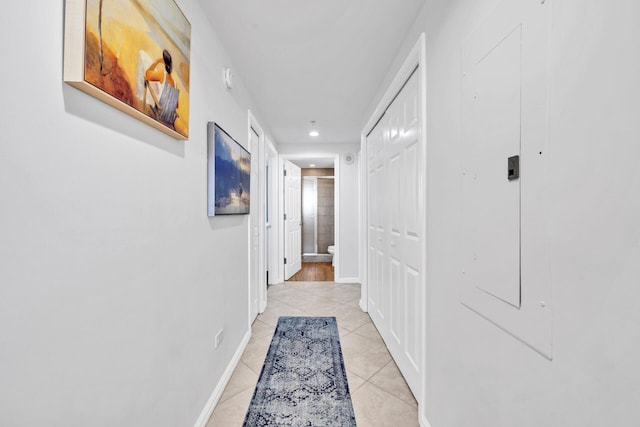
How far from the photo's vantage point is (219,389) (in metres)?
1.83

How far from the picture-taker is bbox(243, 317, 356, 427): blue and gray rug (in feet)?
5.42

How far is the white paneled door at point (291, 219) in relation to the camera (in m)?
4.91

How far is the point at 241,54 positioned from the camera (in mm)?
2109

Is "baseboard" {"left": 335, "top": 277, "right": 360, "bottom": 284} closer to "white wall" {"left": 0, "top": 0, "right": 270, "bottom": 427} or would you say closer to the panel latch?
"white wall" {"left": 0, "top": 0, "right": 270, "bottom": 427}

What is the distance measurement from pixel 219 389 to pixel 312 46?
7.67 feet

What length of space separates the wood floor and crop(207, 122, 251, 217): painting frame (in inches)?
111

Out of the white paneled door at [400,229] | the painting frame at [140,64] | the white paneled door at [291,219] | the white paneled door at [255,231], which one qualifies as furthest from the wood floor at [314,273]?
the painting frame at [140,64]

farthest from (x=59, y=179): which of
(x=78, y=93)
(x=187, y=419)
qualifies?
(x=187, y=419)

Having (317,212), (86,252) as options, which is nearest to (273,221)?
(317,212)

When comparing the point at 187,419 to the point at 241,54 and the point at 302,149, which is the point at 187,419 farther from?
the point at 302,149

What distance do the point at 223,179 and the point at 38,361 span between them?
1.33 metres

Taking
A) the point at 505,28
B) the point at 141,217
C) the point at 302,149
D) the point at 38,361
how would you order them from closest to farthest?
the point at 38,361
the point at 505,28
the point at 141,217
the point at 302,149

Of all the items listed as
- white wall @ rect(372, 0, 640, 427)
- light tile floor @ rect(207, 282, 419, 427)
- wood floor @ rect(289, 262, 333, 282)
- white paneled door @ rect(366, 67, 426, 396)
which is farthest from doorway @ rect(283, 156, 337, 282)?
white wall @ rect(372, 0, 640, 427)

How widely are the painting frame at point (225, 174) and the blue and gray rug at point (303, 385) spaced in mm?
1198
